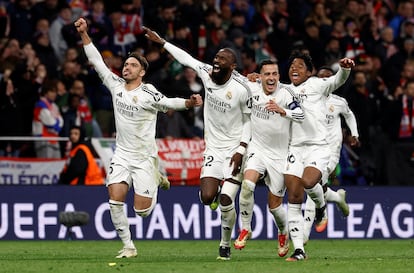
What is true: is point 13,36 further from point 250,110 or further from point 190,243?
point 250,110

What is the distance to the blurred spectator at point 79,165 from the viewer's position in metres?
24.0

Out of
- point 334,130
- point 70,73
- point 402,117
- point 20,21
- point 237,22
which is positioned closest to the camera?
point 334,130

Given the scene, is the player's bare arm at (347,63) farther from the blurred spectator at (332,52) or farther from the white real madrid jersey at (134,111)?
the blurred spectator at (332,52)

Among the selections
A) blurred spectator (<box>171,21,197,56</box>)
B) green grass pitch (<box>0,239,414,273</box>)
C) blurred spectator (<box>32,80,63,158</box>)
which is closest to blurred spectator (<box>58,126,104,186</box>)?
blurred spectator (<box>32,80,63,158</box>)

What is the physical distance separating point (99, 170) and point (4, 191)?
1.92 metres

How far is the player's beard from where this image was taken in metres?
18.0

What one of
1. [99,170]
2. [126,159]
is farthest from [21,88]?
[126,159]

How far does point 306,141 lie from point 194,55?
9609 millimetres

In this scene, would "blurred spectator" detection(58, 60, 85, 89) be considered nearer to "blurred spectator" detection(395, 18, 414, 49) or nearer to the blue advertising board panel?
the blue advertising board panel

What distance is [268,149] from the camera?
18.4 metres

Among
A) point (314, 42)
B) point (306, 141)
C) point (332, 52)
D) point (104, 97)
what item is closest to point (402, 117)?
point (332, 52)

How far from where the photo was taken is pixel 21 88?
984 inches

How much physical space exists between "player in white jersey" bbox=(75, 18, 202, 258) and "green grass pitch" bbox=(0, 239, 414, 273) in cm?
67

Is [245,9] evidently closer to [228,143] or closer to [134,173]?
[228,143]
